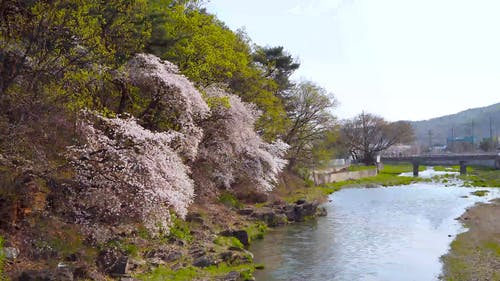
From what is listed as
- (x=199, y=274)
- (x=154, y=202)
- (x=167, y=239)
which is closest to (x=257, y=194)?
(x=167, y=239)

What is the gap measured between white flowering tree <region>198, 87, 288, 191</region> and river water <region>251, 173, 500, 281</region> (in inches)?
169

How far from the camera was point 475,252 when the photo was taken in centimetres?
2564

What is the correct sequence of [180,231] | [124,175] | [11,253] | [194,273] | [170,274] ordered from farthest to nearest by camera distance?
[180,231]
[194,273]
[170,274]
[124,175]
[11,253]

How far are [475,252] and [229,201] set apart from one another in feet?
53.1

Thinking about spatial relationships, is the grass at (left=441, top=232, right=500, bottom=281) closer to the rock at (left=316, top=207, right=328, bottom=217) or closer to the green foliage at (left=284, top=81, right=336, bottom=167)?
the rock at (left=316, top=207, right=328, bottom=217)

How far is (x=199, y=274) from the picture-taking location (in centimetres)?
2008

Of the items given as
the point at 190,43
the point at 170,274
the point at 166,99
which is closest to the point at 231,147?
the point at 190,43

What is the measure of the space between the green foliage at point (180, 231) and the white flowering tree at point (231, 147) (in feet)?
14.4

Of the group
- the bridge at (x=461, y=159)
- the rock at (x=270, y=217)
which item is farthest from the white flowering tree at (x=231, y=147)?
the bridge at (x=461, y=159)

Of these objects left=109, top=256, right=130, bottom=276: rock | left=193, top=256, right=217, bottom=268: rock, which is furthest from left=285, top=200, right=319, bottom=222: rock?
left=109, top=256, right=130, bottom=276: rock

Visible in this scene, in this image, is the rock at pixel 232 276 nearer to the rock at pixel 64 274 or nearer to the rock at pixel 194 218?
the rock at pixel 64 274

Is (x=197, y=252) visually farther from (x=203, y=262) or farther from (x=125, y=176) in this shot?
(x=125, y=176)

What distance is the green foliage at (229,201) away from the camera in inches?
1367

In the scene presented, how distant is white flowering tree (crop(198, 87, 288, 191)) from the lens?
28.2 m
